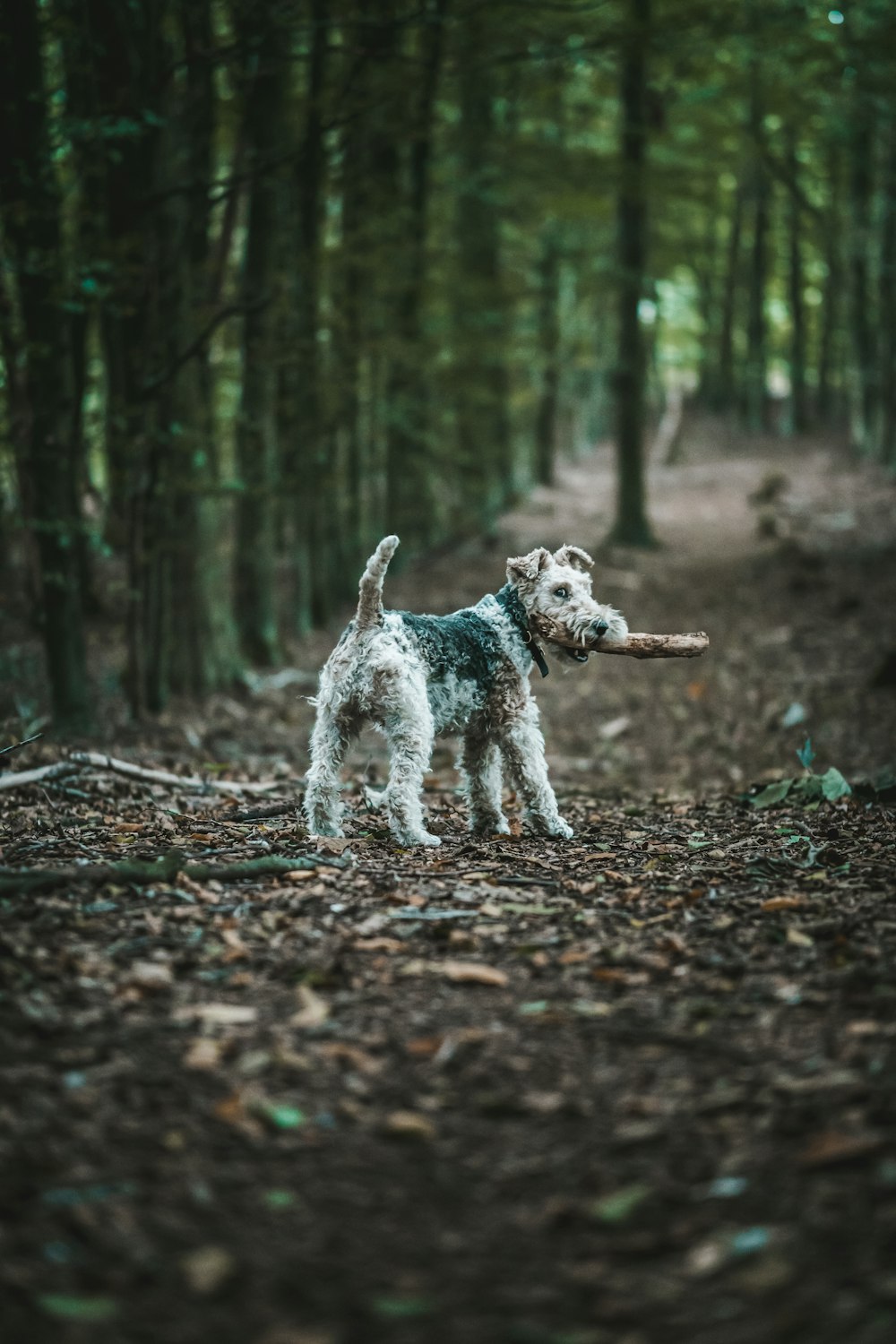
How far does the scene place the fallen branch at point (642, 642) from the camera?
22.0ft

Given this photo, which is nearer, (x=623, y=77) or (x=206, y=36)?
(x=206, y=36)

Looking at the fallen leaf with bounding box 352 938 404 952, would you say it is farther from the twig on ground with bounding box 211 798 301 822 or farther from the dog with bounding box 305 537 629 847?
the twig on ground with bounding box 211 798 301 822

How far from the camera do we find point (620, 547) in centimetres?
2170

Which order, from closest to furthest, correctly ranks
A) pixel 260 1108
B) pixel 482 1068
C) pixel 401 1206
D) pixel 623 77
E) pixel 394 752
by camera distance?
pixel 401 1206, pixel 260 1108, pixel 482 1068, pixel 394 752, pixel 623 77

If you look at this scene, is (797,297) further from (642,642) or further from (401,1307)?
(401,1307)

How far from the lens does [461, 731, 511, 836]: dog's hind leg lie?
22.9 feet

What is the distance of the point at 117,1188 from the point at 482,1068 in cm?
120

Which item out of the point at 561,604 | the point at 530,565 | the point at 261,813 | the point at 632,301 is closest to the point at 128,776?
the point at 261,813

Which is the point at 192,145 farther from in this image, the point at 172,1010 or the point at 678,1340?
the point at 678,1340

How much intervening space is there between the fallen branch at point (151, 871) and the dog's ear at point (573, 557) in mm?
2466

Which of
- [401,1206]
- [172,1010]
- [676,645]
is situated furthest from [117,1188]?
[676,645]

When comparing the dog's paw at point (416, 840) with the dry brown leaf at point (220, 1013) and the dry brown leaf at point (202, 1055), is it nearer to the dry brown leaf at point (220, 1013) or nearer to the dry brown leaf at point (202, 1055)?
the dry brown leaf at point (220, 1013)

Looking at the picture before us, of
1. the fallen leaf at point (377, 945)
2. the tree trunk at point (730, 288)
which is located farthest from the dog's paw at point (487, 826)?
the tree trunk at point (730, 288)

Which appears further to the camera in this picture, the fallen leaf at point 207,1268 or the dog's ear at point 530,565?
the dog's ear at point 530,565
